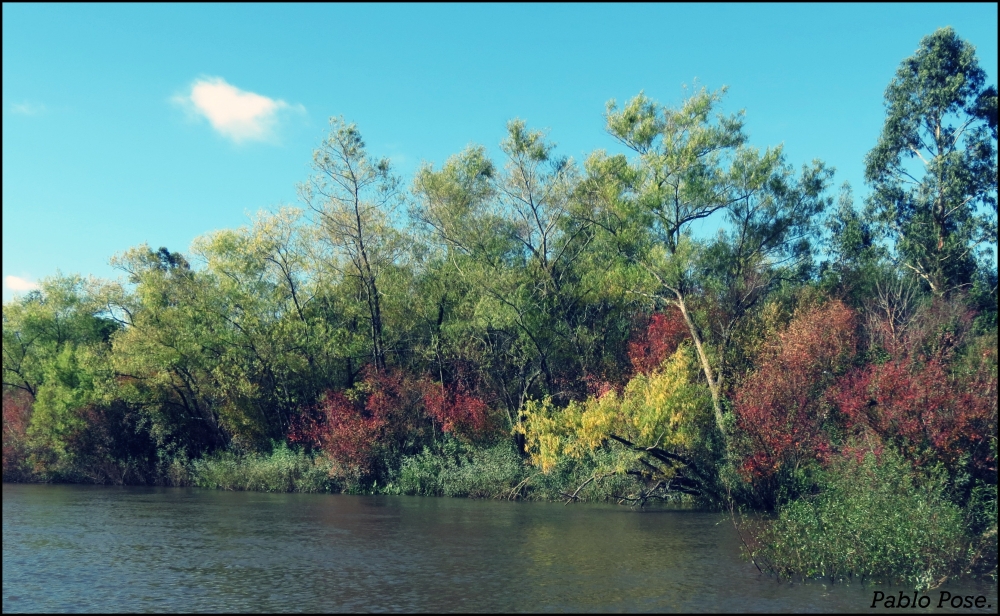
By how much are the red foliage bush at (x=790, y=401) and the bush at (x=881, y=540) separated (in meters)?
8.46

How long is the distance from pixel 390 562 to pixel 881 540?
11.9 meters

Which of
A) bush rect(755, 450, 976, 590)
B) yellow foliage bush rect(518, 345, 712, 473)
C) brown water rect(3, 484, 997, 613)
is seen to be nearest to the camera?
brown water rect(3, 484, 997, 613)

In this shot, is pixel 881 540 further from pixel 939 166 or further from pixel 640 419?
pixel 939 166

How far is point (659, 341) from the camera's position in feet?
124

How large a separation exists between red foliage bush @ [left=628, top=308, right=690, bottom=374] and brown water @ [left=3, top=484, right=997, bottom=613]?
25.3 ft

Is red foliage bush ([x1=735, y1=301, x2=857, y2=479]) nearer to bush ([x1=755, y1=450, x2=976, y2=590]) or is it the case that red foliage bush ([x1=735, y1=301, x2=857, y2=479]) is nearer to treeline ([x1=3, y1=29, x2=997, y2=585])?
treeline ([x1=3, y1=29, x2=997, y2=585])

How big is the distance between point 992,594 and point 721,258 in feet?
77.3

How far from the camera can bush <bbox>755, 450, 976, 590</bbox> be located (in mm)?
17531

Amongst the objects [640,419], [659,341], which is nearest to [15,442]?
[659,341]

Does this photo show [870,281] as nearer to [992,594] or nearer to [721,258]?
[721,258]

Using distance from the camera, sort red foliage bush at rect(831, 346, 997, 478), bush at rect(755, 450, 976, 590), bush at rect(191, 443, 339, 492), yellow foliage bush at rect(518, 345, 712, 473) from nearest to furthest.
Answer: bush at rect(755, 450, 976, 590) → red foliage bush at rect(831, 346, 997, 478) → yellow foliage bush at rect(518, 345, 712, 473) → bush at rect(191, 443, 339, 492)

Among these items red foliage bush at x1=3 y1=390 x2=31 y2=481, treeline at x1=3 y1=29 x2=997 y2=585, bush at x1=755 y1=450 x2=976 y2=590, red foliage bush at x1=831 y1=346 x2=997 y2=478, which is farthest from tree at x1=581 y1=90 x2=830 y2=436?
red foliage bush at x1=3 y1=390 x2=31 y2=481

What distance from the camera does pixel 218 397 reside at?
47.4 m

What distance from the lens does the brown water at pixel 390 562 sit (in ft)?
54.7
